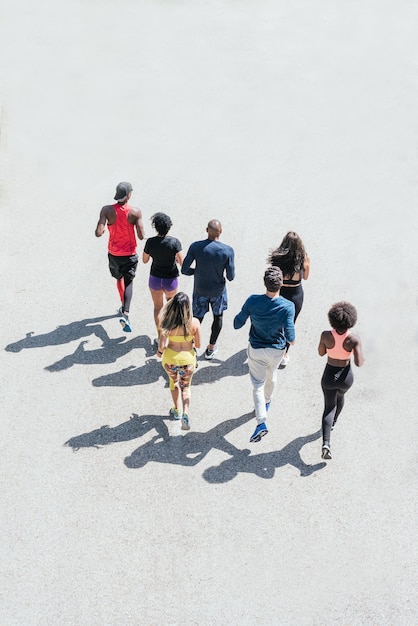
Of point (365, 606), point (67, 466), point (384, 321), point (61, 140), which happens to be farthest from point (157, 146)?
point (365, 606)

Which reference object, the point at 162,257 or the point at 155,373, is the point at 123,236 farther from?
the point at 155,373

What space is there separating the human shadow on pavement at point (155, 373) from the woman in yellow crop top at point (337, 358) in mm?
1513

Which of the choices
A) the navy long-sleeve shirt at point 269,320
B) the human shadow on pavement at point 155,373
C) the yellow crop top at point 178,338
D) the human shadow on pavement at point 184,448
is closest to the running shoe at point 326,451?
the human shadow on pavement at point 184,448

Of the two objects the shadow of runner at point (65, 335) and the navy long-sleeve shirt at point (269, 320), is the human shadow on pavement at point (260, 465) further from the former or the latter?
the shadow of runner at point (65, 335)

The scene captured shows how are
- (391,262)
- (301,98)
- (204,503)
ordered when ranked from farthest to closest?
(301,98)
(391,262)
(204,503)

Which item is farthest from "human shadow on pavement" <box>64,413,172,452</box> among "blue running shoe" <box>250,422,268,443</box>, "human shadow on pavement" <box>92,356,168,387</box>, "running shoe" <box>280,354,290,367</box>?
"running shoe" <box>280,354,290,367</box>

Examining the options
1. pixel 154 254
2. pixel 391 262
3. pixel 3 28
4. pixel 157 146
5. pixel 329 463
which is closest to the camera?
pixel 329 463

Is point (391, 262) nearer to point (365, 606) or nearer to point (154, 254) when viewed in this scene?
point (154, 254)

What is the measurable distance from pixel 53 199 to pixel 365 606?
7.77 m

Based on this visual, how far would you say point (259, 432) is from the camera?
6809 mm

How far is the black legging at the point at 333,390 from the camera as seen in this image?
21.0ft

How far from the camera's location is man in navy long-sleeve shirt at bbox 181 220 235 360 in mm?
7215

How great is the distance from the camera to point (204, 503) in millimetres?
6398

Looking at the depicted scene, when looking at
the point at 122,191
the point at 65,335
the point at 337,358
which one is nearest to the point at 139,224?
the point at 122,191
